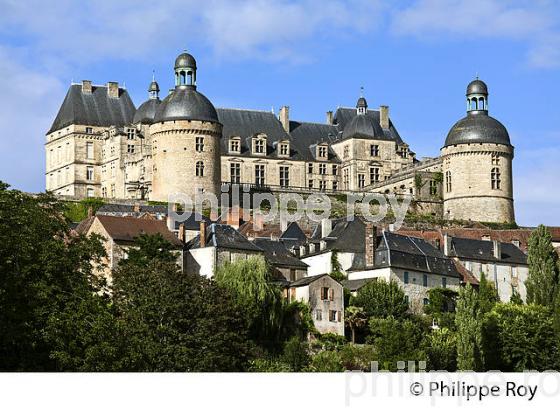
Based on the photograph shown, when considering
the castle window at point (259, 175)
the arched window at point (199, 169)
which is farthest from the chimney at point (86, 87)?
the arched window at point (199, 169)

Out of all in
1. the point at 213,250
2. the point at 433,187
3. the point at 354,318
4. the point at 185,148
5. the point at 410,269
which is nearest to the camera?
the point at 354,318

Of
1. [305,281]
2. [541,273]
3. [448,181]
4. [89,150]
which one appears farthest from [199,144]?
[541,273]

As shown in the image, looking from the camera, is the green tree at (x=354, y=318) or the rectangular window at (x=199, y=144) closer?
the green tree at (x=354, y=318)

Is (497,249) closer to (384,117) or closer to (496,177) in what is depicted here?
(496,177)

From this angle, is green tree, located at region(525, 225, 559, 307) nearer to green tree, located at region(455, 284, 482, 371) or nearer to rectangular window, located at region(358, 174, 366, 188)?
green tree, located at region(455, 284, 482, 371)

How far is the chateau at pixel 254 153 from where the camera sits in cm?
8344

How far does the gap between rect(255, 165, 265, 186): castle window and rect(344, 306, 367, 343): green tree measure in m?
32.8

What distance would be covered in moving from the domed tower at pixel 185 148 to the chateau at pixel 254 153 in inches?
2.3

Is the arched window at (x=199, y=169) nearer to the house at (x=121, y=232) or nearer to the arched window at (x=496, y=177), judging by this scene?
the house at (x=121, y=232)

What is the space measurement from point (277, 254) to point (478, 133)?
26.6 meters

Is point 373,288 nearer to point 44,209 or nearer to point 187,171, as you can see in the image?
point 44,209

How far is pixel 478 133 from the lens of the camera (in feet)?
291

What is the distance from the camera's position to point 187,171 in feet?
271
